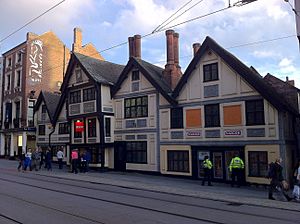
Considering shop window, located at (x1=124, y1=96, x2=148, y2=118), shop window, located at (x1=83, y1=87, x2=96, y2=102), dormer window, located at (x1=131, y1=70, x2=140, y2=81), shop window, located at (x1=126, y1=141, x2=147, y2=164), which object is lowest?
shop window, located at (x1=126, y1=141, x2=147, y2=164)

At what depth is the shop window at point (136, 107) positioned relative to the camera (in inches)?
984

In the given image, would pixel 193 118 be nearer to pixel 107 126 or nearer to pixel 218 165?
pixel 218 165

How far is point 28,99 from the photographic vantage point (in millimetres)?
38875

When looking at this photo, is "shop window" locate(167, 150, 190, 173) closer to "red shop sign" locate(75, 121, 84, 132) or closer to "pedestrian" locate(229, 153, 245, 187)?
"pedestrian" locate(229, 153, 245, 187)

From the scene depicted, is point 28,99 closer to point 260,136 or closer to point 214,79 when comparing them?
point 214,79

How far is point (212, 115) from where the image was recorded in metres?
21.2

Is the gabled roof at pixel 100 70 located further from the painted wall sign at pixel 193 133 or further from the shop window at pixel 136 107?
the painted wall sign at pixel 193 133

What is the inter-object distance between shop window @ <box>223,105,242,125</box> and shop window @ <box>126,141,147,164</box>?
6969mm

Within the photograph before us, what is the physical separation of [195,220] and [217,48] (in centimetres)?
1403

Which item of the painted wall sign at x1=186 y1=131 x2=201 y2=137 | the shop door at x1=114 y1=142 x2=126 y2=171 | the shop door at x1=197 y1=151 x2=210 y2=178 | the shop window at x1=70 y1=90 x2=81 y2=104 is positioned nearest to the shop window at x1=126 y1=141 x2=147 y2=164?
the shop door at x1=114 y1=142 x2=126 y2=171

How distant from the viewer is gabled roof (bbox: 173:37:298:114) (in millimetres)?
18375

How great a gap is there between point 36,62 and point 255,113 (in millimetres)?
29410

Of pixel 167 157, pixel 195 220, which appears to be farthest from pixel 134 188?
pixel 195 220

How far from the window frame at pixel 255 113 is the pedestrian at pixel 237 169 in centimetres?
240
